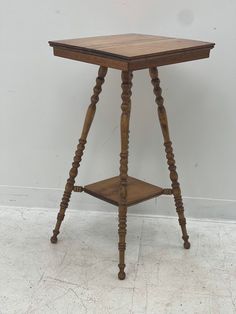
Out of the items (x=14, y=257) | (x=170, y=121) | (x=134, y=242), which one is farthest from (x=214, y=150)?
(x=14, y=257)

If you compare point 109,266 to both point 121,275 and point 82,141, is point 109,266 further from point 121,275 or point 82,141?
point 82,141

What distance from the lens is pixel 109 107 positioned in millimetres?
2090

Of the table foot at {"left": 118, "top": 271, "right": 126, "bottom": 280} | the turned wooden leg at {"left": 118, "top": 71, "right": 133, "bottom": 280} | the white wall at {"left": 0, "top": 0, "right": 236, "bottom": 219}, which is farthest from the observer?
the white wall at {"left": 0, "top": 0, "right": 236, "bottom": 219}

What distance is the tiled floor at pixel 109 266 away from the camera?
1.63m

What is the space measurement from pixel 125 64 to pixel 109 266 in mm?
814

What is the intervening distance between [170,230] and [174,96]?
1.95ft

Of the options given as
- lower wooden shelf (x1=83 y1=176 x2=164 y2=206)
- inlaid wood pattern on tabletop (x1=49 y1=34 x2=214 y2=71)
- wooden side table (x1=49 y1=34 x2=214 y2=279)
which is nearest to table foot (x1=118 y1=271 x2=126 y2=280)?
wooden side table (x1=49 y1=34 x2=214 y2=279)

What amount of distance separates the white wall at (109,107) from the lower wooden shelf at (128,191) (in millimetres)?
226

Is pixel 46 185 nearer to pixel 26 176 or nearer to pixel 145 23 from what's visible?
pixel 26 176

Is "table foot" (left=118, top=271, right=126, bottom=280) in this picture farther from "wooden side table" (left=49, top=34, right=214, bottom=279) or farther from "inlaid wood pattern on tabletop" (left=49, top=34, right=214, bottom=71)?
"inlaid wood pattern on tabletop" (left=49, top=34, right=214, bottom=71)

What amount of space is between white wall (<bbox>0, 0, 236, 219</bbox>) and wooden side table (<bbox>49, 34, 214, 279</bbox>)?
0.20 m

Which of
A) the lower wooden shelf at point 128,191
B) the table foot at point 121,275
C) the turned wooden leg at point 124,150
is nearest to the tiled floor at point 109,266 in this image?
the table foot at point 121,275

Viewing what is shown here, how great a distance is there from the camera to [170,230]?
2.12 meters

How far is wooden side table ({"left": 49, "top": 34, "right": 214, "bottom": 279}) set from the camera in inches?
58.7
